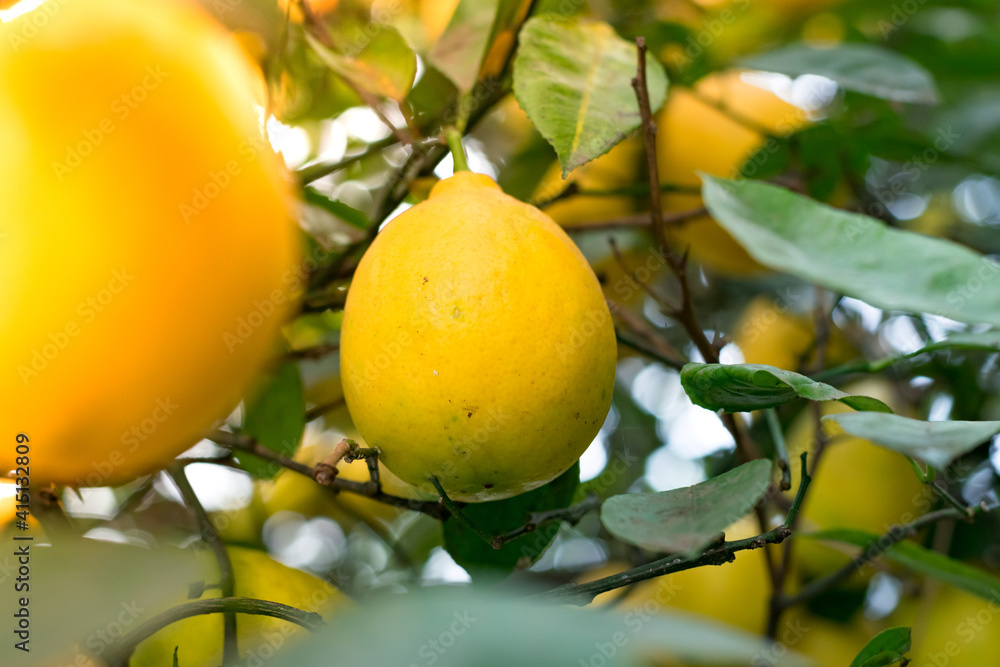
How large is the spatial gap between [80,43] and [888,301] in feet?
1.37

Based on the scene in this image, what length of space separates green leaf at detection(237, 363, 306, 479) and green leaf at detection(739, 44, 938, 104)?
0.53 metres

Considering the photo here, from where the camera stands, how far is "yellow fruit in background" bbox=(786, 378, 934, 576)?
0.90 m

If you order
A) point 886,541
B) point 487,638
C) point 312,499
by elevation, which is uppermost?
point 487,638

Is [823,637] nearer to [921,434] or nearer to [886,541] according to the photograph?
[886,541]

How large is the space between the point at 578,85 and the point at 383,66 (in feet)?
0.51

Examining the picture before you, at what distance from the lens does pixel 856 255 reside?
0.44m

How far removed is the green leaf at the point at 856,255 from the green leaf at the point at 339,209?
334 mm

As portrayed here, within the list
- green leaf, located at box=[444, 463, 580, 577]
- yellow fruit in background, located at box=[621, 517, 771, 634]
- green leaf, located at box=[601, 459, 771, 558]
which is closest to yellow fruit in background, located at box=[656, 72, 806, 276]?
yellow fruit in background, located at box=[621, 517, 771, 634]

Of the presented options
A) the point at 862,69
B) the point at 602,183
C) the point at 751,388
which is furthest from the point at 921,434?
the point at 602,183

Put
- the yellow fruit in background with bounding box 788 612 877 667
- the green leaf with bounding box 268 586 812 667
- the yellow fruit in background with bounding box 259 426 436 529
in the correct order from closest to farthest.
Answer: the green leaf with bounding box 268 586 812 667 < the yellow fruit in background with bounding box 788 612 877 667 < the yellow fruit in background with bounding box 259 426 436 529

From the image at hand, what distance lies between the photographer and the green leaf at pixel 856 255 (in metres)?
0.40

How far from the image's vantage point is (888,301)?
39 centimetres

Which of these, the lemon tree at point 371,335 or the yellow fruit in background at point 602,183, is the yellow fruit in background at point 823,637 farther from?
the yellow fruit in background at point 602,183

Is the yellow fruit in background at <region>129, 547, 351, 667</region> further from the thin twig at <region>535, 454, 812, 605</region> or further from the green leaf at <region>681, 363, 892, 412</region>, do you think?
the green leaf at <region>681, 363, 892, 412</region>
